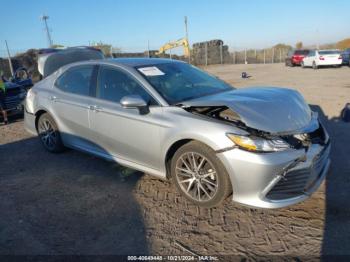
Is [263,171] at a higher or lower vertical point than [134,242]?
higher

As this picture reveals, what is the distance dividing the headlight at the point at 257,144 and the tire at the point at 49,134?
130 inches

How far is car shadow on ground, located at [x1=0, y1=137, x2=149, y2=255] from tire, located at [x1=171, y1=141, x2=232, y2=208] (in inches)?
25.0

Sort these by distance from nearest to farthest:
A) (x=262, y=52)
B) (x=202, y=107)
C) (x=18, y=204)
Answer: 1. (x=202, y=107)
2. (x=18, y=204)
3. (x=262, y=52)

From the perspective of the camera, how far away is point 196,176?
11.5 feet

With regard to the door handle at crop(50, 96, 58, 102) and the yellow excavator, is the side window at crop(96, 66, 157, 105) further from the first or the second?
the yellow excavator

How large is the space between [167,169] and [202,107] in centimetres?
84

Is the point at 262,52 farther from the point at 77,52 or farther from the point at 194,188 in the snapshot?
the point at 194,188

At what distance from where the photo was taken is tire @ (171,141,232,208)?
10.8 ft

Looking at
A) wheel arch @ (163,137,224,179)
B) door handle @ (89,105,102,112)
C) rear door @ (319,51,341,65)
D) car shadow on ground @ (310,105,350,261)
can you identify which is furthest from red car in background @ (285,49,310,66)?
wheel arch @ (163,137,224,179)

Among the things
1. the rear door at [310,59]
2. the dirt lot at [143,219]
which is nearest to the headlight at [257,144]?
the dirt lot at [143,219]

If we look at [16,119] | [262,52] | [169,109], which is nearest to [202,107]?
[169,109]

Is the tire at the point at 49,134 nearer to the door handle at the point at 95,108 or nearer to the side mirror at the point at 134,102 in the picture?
the door handle at the point at 95,108

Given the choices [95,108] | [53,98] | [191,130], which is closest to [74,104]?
[95,108]

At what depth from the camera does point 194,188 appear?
359 centimetres
